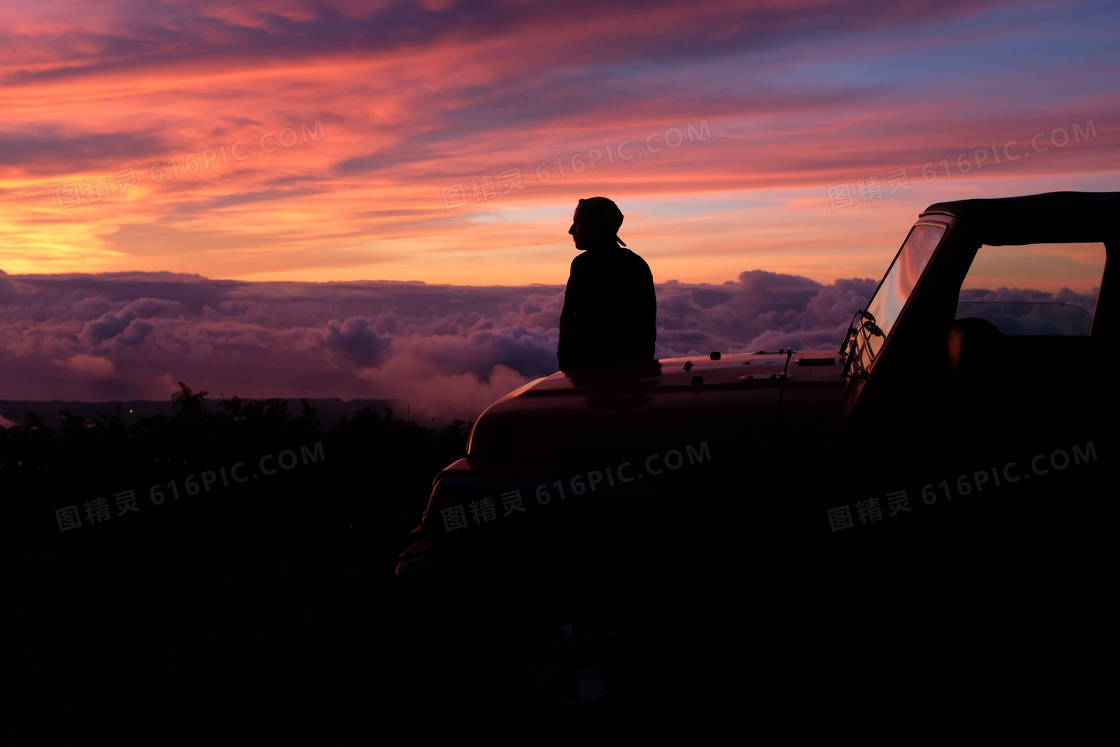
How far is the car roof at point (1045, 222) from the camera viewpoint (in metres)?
3.52

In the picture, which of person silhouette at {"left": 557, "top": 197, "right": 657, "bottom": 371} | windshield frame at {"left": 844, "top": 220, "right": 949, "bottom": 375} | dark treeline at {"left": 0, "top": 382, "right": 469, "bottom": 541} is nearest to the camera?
windshield frame at {"left": 844, "top": 220, "right": 949, "bottom": 375}

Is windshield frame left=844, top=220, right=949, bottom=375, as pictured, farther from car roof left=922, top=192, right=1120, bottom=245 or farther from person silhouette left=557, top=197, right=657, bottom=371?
person silhouette left=557, top=197, right=657, bottom=371

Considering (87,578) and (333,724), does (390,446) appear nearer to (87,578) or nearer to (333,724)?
(87,578)

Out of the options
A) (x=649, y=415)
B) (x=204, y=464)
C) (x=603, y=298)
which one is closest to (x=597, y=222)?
(x=603, y=298)

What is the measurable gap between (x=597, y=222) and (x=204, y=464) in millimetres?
4587

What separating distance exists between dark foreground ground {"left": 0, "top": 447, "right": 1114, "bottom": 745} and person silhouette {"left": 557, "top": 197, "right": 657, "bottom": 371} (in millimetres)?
1918

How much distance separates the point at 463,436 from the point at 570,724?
525 centimetres

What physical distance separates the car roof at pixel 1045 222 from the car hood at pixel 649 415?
35.2 inches

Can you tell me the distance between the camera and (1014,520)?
359 centimetres

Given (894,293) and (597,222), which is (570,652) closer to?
(894,293)

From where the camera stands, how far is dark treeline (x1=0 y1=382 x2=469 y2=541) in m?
7.94

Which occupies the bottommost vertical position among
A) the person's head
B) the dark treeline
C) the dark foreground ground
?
the dark foreground ground

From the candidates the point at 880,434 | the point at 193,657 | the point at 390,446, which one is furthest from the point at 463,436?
the point at 880,434

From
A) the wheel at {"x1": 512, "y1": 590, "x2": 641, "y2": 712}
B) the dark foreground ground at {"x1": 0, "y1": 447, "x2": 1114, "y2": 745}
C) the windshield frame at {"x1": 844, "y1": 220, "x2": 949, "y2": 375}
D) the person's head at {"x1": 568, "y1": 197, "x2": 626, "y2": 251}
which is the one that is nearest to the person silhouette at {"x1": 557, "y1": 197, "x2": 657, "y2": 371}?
the person's head at {"x1": 568, "y1": 197, "x2": 626, "y2": 251}
